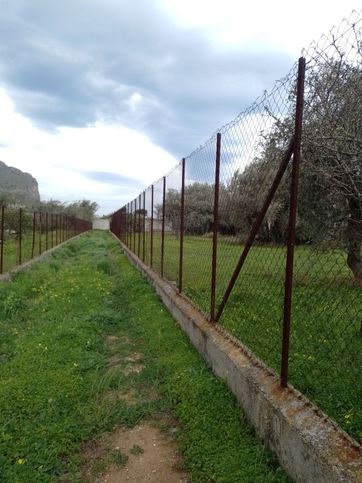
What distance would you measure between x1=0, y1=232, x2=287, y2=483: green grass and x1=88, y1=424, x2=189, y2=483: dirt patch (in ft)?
0.25

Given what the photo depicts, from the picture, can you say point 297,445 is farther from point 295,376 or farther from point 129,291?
point 129,291

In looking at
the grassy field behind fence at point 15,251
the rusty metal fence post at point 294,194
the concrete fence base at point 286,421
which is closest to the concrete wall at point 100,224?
the grassy field behind fence at point 15,251

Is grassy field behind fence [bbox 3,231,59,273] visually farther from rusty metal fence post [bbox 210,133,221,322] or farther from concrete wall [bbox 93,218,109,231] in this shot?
concrete wall [bbox 93,218,109,231]

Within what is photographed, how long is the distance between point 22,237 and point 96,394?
46.8ft

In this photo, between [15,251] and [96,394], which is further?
[15,251]

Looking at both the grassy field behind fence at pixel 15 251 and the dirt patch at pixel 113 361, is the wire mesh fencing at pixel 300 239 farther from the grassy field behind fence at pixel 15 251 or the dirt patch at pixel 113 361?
the grassy field behind fence at pixel 15 251

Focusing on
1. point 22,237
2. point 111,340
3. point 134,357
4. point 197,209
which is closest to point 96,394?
point 134,357

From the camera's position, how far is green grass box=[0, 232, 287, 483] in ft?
9.50

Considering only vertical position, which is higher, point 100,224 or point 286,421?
point 100,224

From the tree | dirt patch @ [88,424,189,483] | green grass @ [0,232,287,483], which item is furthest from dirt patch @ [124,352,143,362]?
the tree

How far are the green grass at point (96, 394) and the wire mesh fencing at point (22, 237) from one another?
4.65 m

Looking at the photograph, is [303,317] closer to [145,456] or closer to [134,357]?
[134,357]

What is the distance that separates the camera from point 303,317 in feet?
18.2

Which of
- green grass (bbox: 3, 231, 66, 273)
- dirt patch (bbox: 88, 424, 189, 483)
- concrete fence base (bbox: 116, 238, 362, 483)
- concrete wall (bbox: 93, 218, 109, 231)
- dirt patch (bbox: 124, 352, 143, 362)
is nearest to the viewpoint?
concrete fence base (bbox: 116, 238, 362, 483)
